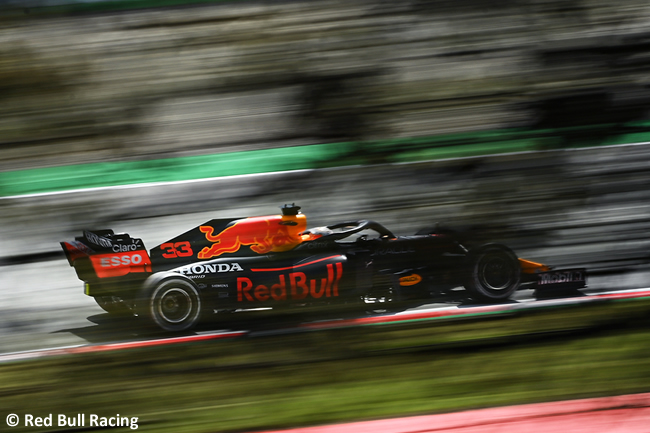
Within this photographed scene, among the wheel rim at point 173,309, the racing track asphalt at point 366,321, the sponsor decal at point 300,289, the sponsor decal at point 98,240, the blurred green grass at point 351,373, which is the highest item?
the sponsor decal at point 98,240

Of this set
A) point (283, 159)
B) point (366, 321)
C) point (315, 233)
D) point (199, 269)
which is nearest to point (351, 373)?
point (366, 321)

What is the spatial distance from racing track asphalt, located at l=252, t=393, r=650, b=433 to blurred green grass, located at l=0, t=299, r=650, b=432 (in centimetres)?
1

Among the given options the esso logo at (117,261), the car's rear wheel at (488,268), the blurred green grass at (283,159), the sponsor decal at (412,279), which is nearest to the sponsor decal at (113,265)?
the esso logo at (117,261)

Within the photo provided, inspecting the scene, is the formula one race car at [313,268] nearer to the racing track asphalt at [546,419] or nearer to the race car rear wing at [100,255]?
the race car rear wing at [100,255]

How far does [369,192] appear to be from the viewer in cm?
82

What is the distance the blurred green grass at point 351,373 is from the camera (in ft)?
2.64

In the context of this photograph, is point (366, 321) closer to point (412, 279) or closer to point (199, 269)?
point (412, 279)

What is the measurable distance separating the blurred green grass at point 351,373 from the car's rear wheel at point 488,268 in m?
0.06

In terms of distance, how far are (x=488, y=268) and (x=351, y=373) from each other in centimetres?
26

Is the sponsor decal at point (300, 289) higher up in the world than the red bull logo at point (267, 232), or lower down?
lower down

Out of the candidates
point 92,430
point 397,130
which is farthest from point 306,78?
point 92,430

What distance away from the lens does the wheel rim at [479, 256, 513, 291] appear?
0.88 meters

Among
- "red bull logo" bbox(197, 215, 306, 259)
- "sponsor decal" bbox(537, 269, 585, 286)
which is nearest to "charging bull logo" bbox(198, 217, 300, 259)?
"red bull logo" bbox(197, 215, 306, 259)

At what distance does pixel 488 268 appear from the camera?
0.88 m
